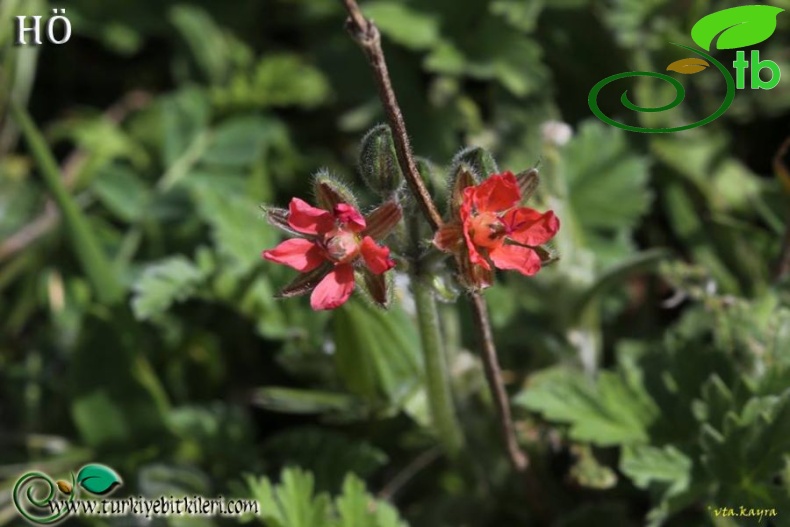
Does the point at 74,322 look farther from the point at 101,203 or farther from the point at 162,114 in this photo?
the point at 162,114

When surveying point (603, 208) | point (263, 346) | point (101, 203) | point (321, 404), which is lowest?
point (321, 404)

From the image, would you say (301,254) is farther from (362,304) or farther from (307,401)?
(307,401)

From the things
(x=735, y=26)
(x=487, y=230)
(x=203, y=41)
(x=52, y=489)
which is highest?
(x=203, y=41)

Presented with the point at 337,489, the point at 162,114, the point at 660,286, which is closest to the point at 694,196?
the point at 660,286

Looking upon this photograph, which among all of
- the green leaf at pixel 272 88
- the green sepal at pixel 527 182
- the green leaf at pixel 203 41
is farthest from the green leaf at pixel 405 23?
the green sepal at pixel 527 182

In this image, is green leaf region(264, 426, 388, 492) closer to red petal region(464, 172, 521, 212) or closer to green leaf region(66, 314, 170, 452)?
green leaf region(66, 314, 170, 452)

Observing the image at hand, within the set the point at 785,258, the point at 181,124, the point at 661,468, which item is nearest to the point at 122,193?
the point at 181,124

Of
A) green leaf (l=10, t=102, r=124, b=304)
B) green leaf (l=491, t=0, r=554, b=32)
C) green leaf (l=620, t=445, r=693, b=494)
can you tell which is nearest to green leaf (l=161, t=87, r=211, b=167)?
green leaf (l=10, t=102, r=124, b=304)
